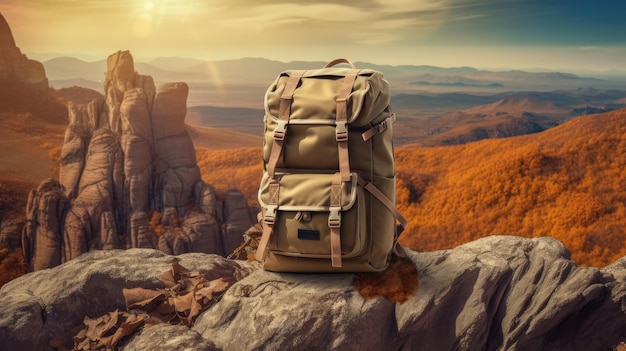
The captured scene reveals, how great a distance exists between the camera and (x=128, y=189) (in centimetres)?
2558

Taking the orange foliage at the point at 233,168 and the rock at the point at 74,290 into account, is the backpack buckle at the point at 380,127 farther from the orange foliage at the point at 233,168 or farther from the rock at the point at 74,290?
the orange foliage at the point at 233,168

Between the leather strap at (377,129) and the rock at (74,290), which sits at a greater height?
the leather strap at (377,129)

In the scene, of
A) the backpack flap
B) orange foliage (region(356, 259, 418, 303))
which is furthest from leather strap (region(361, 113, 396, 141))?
orange foliage (region(356, 259, 418, 303))

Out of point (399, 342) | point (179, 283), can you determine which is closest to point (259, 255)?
point (179, 283)

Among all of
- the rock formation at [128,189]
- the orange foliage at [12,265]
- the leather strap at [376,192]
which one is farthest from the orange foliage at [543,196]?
the orange foliage at [12,265]

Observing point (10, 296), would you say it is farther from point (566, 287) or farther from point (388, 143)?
point (566, 287)

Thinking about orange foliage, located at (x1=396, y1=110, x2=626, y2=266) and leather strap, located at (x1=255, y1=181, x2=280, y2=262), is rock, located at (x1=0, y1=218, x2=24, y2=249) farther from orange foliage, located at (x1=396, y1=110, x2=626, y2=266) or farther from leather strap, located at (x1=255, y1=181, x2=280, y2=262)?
leather strap, located at (x1=255, y1=181, x2=280, y2=262)

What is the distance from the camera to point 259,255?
584 centimetres

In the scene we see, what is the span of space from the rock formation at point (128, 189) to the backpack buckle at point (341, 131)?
20.1m

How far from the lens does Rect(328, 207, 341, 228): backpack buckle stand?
17.9ft

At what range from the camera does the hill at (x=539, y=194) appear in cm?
1819

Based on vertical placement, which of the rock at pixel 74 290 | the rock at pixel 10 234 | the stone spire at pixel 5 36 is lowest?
the rock at pixel 10 234

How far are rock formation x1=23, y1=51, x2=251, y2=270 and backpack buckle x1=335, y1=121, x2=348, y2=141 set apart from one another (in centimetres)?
2013

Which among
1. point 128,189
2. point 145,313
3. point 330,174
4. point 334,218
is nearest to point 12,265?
point 128,189
